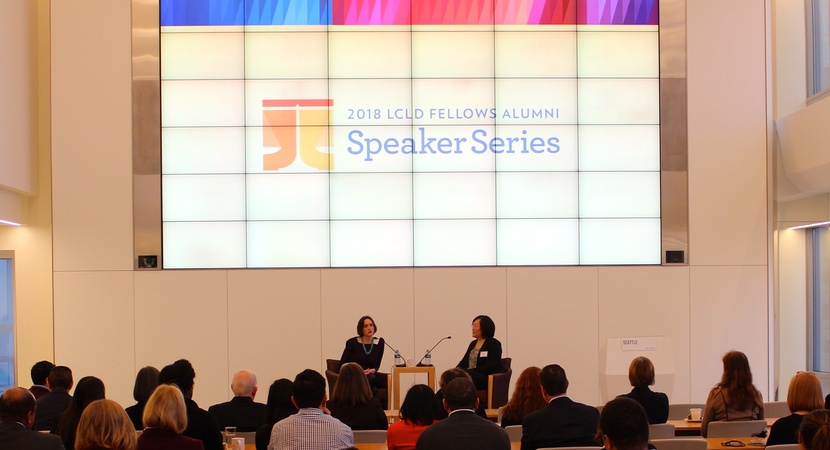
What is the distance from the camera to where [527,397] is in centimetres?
696

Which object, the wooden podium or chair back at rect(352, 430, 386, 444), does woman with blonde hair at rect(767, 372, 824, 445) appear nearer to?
chair back at rect(352, 430, 386, 444)

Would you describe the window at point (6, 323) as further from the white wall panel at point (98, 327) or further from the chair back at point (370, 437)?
the chair back at point (370, 437)

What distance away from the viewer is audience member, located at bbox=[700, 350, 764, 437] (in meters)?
7.09

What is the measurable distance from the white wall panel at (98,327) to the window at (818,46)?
8.91 meters

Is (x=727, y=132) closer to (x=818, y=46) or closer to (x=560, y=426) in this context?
(x=818, y=46)

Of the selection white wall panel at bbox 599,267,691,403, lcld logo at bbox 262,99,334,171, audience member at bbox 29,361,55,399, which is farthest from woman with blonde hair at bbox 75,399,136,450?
white wall panel at bbox 599,267,691,403

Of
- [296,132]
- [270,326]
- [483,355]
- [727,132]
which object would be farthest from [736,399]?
[296,132]

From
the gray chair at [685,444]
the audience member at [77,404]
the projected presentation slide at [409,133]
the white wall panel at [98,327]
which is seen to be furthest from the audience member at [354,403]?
the white wall panel at [98,327]

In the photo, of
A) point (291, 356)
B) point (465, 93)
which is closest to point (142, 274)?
point (291, 356)

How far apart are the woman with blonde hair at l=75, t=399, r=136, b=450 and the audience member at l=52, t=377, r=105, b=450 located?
132 centimetres

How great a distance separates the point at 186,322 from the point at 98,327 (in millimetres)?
1082

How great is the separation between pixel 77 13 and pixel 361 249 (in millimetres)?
4620

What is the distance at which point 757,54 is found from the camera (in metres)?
12.2

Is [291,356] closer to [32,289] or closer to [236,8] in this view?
[32,289]
